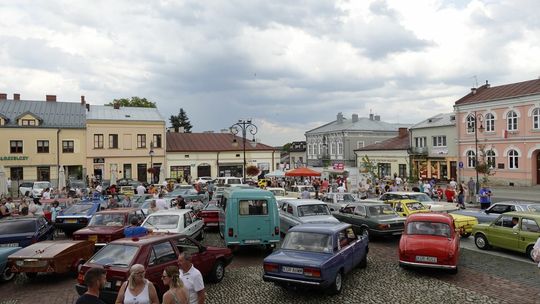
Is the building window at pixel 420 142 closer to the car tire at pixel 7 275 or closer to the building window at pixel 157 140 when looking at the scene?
the building window at pixel 157 140

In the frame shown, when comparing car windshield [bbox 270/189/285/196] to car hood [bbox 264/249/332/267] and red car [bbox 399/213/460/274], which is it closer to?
red car [bbox 399/213/460/274]

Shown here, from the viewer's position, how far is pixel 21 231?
1321 centimetres

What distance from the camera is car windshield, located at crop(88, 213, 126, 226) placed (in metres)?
14.0

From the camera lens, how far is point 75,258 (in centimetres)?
1103

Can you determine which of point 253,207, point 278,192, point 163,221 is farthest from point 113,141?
point 253,207

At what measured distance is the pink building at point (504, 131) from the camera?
37.9 meters

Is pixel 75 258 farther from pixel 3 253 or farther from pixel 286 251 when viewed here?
pixel 286 251

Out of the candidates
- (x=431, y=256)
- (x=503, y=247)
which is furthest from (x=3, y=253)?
(x=503, y=247)

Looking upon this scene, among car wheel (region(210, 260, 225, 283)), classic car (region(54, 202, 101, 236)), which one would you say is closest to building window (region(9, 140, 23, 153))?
classic car (region(54, 202, 101, 236))

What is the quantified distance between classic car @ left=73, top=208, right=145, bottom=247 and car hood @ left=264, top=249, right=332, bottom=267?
5326 millimetres

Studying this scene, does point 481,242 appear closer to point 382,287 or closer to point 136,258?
point 382,287

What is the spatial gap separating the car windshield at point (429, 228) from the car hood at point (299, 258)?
3410 mm

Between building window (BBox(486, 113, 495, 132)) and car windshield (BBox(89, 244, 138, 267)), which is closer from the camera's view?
car windshield (BBox(89, 244, 138, 267))

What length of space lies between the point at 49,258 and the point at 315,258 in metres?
6.23
